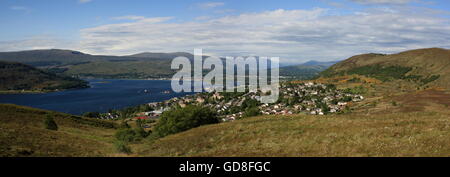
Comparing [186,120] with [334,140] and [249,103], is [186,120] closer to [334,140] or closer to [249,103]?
[334,140]

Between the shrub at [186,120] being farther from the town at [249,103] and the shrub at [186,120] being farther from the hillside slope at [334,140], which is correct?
the town at [249,103]

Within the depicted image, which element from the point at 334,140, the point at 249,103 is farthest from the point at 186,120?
the point at 249,103

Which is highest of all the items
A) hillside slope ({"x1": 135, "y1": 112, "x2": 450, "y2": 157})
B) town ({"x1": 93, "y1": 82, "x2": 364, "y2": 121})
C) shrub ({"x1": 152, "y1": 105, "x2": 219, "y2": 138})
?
hillside slope ({"x1": 135, "y1": 112, "x2": 450, "y2": 157})

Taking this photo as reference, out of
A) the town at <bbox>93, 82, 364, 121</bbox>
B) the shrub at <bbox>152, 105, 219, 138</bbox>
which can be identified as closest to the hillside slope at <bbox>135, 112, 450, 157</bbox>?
the shrub at <bbox>152, 105, 219, 138</bbox>

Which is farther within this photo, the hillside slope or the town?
the town

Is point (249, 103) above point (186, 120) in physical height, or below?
below

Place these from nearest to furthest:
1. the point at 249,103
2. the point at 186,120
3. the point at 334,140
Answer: the point at 334,140 → the point at 186,120 → the point at 249,103

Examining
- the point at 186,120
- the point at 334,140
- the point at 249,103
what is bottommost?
the point at 249,103

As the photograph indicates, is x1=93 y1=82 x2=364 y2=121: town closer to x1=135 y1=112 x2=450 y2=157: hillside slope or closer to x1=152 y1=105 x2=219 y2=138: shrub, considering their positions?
x1=152 y1=105 x2=219 y2=138: shrub

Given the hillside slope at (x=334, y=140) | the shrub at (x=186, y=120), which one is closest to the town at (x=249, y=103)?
the shrub at (x=186, y=120)
